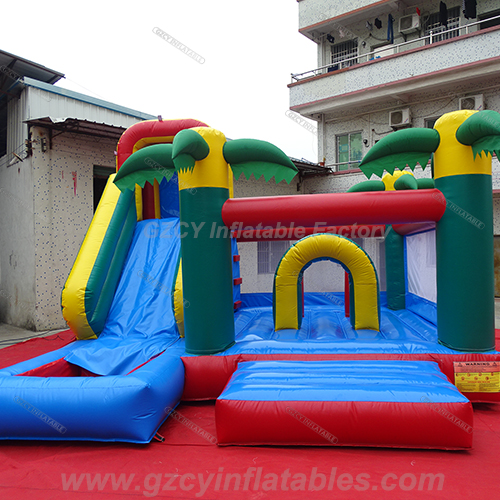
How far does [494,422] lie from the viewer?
2967 millimetres

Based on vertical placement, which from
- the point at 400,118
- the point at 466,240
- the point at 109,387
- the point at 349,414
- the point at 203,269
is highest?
the point at 400,118

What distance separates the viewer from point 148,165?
3771mm

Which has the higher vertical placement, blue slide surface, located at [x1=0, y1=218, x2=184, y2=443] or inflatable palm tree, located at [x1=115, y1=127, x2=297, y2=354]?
inflatable palm tree, located at [x1=115, y1=127, x2=297, y2=354]

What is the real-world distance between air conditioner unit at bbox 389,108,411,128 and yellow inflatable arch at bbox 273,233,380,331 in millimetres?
7320

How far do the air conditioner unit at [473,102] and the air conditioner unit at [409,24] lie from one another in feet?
8.76

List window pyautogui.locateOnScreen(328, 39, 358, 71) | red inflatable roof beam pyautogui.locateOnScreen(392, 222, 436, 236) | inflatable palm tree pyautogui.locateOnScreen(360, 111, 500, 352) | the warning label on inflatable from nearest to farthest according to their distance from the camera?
the warning label on inflatable → inflatable palm tree pyautogui.locateOnScreen(360, 111, 500, 352) → red inflatable roof beam pyautogui.locateOnScreen(392, 222, 436, 236) → window pyautogui.locateOnScreen(328, 39, 358, 71)

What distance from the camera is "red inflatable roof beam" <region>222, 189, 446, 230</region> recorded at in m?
3.44

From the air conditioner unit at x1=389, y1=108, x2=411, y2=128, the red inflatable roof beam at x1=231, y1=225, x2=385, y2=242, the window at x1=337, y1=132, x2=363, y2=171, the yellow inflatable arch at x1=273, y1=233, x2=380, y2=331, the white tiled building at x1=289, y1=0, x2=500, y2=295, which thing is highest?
the white tiled building at x1=289, y1=0, x2=500, y2=295

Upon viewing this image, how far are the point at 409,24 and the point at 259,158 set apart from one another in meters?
9.73

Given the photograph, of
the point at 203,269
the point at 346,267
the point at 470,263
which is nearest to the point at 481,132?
the point at 470,263

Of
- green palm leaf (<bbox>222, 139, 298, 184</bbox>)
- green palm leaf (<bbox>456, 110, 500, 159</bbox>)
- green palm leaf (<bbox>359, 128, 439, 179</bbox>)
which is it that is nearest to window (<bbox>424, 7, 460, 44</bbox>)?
green palm leaf (<bbox>359, 128, 439, 179</bbox>)

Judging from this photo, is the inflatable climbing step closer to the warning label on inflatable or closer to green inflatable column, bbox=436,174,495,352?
the warning label on inflatable

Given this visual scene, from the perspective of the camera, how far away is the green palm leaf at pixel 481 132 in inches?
119

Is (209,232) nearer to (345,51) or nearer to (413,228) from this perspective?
(413,228)
